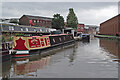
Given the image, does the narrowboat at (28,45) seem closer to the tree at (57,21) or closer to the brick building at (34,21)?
the tree at (57,21)

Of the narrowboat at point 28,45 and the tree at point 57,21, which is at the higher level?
the tree at point 57,21

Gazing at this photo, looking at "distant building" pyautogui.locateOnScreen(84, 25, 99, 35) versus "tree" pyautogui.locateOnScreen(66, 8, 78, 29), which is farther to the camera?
"distant building" pyautogui.locateOnScreen(84, 25, 99, 35)

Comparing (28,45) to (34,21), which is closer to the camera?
(28,45)

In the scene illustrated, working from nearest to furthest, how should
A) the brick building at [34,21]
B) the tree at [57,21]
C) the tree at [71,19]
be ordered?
1. the tree at [57,21]
2. the brick building at [34,21]
3. the tree at [71,19]

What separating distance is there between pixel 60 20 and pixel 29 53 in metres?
37.6

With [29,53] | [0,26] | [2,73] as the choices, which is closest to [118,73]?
[2,73]

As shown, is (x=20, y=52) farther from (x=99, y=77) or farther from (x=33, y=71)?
(x=99, y=77)

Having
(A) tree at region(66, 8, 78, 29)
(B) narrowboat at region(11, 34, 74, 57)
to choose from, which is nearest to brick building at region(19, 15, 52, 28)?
(A) tree at region(66, 8, 78, 29)

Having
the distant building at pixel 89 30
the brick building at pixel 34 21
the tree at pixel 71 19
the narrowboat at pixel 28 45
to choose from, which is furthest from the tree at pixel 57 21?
the distant building at pixel 89 30

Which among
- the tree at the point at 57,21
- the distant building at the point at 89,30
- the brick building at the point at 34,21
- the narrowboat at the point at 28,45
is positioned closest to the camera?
the narrowboat at the point at 28,45

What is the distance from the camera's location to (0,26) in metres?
25.1

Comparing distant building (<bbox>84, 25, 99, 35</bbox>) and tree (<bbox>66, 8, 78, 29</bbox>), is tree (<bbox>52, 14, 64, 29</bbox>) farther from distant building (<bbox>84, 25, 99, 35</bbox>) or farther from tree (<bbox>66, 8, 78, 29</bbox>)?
distant building (<bbox>84, 25, 99, 35</bbox>)

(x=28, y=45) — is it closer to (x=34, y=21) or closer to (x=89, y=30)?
(x=34, y=21)

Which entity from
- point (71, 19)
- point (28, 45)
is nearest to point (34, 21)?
point (71, 19)
